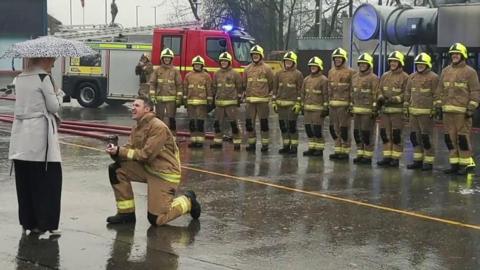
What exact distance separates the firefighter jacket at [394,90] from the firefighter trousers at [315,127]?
1.29 metres

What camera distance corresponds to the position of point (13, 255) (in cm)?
589

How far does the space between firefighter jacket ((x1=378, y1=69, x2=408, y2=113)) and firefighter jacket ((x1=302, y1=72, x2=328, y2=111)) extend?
1.07 metres

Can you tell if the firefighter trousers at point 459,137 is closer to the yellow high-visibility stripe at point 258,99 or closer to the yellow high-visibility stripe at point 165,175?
the yellow high-visibility stripe at point 258,99

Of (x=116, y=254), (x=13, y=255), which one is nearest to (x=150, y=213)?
(x=116, y=254)

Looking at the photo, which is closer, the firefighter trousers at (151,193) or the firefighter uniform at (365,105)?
the firefighter trousers at (151,193)

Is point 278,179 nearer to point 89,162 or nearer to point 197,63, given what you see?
point 89,162

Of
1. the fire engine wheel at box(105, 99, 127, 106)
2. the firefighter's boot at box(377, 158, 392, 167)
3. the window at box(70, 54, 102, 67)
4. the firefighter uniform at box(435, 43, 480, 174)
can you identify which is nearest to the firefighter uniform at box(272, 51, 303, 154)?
the firefighter's boot at box(377, 158, 392, 167)

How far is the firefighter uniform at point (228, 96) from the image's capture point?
522 inches

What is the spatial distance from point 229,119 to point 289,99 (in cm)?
128

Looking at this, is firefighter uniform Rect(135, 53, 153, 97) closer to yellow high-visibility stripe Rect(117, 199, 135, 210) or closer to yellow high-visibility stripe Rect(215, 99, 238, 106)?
yellow high-visibility stripe Rect(215, 99, 238, 106)

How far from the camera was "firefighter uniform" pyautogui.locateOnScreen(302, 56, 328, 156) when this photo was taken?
12281mm

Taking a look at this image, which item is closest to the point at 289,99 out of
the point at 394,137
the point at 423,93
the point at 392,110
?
the point at 392,110

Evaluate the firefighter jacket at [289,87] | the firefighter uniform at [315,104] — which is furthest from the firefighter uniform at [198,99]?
the firefighter uniform at [315,104]

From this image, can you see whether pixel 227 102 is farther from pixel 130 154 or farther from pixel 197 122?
pixel 130 154
